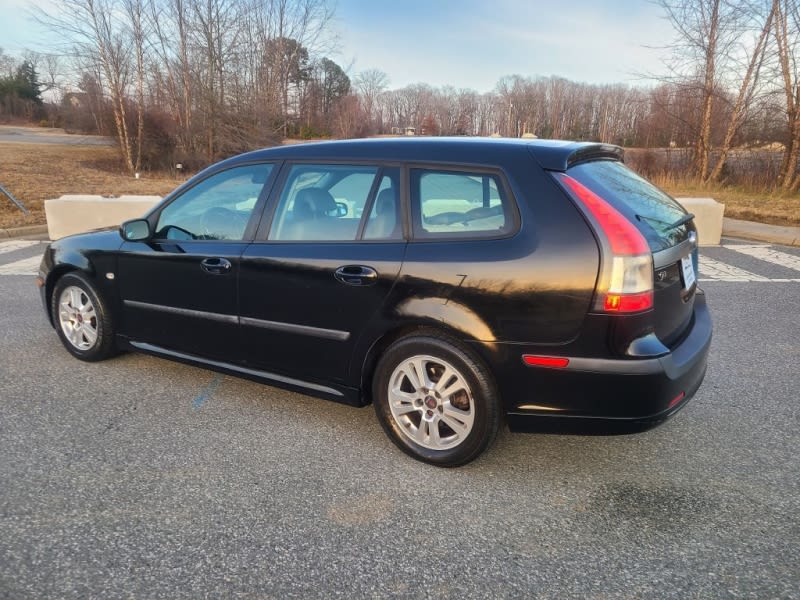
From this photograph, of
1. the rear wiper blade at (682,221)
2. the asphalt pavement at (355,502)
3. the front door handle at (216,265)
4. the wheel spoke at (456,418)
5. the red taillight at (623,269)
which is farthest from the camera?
the front door handle at (216,265)

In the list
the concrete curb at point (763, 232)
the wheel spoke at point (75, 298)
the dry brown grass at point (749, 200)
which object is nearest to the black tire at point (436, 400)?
the wheel spoke at point (75, 298)

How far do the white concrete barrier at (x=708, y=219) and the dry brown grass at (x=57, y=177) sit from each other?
1243 cm

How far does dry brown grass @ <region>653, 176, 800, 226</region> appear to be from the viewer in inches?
510

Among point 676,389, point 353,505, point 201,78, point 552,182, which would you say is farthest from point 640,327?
point 201,78

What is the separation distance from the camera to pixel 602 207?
263 cm

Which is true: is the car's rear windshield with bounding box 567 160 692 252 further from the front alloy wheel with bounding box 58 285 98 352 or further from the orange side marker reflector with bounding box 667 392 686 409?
the front alloy wheel with bounding box 58 285 98 352

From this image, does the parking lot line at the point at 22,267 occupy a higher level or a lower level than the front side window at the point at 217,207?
lower

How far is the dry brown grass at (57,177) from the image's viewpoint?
1319cm

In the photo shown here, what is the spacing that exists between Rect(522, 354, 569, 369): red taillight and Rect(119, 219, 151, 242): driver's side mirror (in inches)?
107

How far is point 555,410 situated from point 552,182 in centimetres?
107

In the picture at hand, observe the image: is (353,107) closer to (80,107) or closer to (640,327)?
(80,107)

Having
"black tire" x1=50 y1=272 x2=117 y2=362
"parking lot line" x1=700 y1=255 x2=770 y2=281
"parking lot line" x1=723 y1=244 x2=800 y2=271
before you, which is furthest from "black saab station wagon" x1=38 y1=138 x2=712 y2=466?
"parking lot line" x1=723 y1=244 x2=800 y2=271

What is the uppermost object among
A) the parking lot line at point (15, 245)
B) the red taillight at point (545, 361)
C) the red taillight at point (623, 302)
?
the red taillight at point (623, 302)

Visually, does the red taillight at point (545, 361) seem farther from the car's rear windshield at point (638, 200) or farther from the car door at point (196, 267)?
the car door at point (196, 267)
